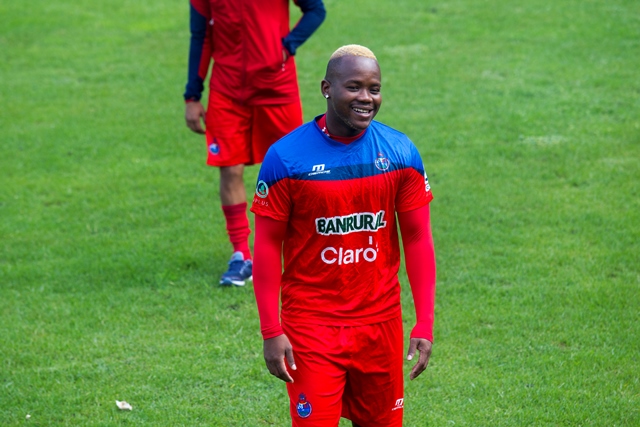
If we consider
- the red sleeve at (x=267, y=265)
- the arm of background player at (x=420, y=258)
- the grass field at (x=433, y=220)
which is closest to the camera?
the red sleeve at (x=267, y=265)

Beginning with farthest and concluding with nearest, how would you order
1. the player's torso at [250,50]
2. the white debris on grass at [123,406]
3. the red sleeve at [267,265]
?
the player's torso at [250,50] < the white debris on grass at [123,406] < the red sleeve at [267,265]

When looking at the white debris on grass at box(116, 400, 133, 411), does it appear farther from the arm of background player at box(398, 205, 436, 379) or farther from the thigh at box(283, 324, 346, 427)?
the arm of background player at box(398, 205, 436, 379)

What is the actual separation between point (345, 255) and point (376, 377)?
61 centimetres

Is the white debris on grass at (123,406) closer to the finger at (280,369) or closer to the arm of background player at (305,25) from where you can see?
the finger at (280,369)

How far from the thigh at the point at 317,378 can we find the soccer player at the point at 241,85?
11.1ft

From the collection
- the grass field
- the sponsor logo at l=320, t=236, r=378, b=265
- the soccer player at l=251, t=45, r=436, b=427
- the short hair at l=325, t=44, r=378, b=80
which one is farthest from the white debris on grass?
the short hair at l=325, t=44, r=378, b=80

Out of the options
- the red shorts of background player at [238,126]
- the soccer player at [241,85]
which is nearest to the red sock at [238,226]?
the soccer player at [241,85]

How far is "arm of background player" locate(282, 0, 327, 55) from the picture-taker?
7746mm

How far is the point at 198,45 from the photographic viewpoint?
25.8ft

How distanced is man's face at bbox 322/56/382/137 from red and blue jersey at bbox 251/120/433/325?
0.16 metres

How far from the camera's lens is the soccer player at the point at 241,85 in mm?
7637

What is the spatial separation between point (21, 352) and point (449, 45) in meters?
9.91

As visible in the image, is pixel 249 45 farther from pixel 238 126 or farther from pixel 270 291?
pixel 270 291

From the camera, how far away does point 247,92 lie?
7664mm
